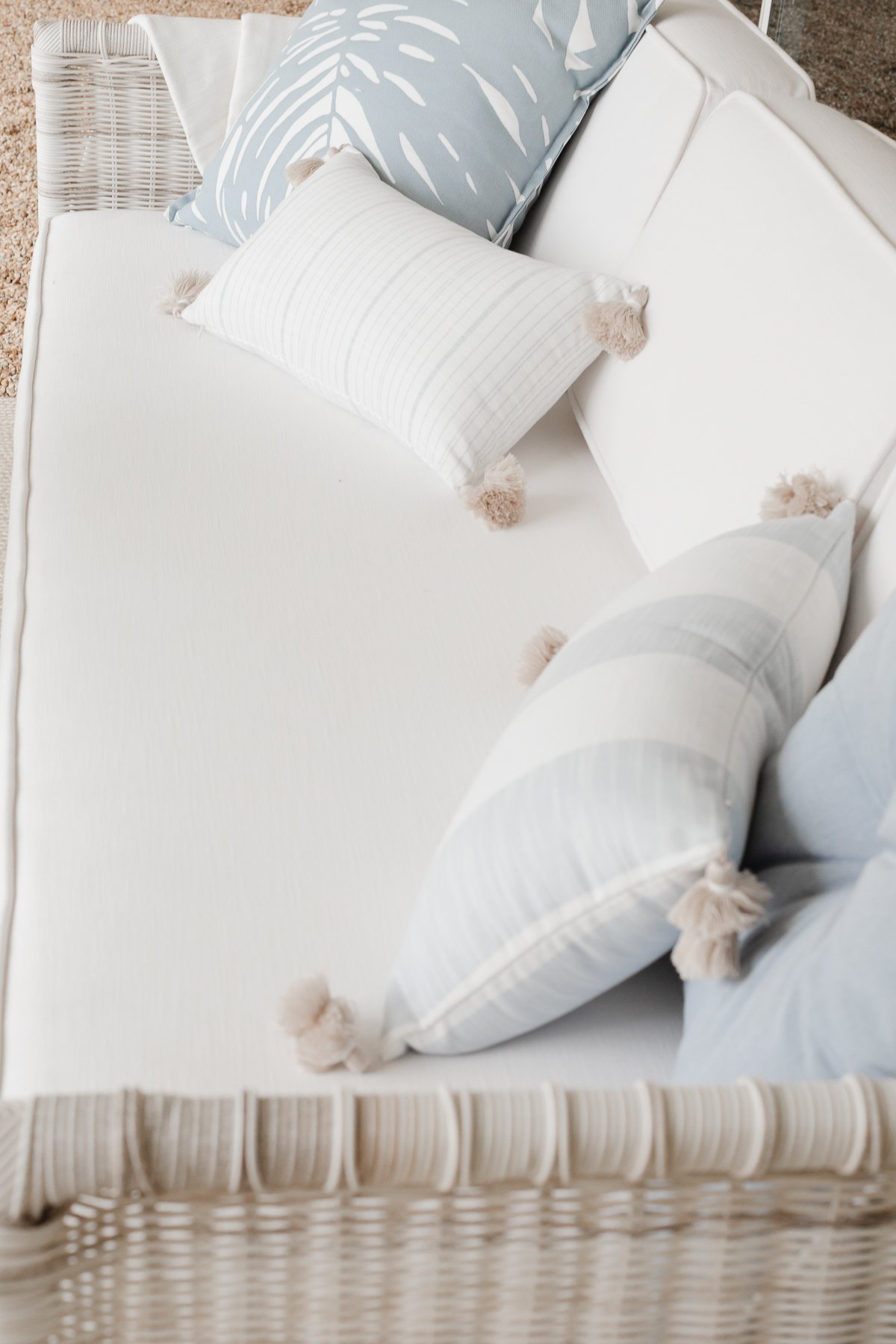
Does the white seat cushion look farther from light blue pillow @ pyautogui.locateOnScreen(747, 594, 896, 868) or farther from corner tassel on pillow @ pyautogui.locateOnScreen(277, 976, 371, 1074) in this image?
light blue pillow @ pyautogui.locateOnScreen(747, 594, 896, 868)

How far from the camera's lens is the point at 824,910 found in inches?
26.0

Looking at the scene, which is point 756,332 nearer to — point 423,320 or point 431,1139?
point 423,320

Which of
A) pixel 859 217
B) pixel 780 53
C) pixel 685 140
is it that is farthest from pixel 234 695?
pixel 780 53

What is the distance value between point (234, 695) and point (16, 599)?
244mm

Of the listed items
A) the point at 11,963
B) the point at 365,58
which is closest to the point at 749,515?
the point at 11,963

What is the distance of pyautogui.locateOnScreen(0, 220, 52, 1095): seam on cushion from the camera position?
0.83 meters

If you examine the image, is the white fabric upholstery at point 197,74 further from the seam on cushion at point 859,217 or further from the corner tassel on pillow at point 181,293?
the seam on cushion at point 859,217

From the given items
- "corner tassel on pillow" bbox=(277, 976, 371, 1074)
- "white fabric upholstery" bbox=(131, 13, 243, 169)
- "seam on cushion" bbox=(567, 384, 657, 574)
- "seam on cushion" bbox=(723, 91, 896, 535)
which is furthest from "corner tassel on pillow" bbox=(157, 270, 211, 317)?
"corner tassel on pillow" bbox=(277, 976, 371, 1074)

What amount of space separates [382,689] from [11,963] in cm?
36

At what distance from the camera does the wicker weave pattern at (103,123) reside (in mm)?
1772

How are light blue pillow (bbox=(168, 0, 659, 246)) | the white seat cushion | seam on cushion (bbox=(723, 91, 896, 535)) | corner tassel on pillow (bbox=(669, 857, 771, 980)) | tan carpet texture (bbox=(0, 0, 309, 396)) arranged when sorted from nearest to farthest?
corner tassel on pillow (bbox=(669, 857, 771, 980)) < the white seat cushion < seam on cushion (bbox=(723, 91, 896, 535)) < light blue pillow (bbox=(168, 0, 659, 246)) < tan carpet texture (bbox=(0, 0, 309, 396))

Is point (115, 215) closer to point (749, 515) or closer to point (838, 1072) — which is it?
point (749, 515)

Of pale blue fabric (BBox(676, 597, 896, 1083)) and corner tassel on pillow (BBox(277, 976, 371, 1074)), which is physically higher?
pale blue fabric (BBox(676, 597, 896, 1083))

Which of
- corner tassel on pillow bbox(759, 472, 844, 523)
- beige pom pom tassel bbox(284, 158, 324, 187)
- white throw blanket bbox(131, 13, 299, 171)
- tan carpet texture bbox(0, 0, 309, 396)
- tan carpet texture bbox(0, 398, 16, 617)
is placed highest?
white throw blanket bbox(131, 13, 299, 171)
